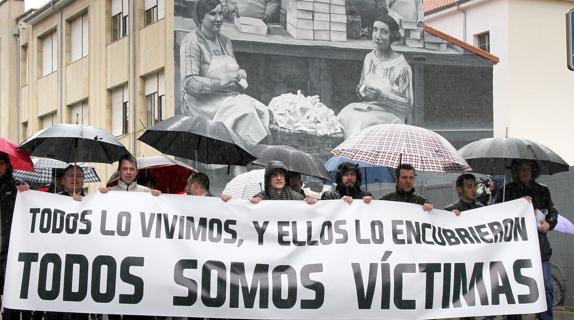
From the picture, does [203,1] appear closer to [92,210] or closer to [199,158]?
[199,158]

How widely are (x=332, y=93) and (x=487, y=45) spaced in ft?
37.2

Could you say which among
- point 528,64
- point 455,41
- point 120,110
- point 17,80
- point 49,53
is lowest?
point 120,110

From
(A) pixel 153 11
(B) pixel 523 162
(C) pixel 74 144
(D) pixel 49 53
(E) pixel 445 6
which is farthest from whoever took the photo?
(E) pixel 445 6

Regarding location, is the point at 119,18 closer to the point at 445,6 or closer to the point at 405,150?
the point at 445,6

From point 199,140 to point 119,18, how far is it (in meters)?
22.8

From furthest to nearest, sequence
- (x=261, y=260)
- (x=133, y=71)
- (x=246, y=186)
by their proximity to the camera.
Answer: (x=133, y=71) < (x=246, y=186) < (x=261, y=260)

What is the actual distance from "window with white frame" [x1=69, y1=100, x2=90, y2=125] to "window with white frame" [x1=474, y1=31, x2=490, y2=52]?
49.3 ft

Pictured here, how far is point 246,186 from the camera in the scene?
50.2ft

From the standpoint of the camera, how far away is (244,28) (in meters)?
30.2

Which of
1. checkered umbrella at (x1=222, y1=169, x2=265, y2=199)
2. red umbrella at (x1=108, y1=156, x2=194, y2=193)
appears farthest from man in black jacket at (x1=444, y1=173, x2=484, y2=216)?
checkered umbrella at (x1=222, y1=169, x2=265, y2=199)

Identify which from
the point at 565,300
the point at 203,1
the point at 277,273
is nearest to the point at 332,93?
the point at 203,1

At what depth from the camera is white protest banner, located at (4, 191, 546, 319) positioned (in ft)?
29.0

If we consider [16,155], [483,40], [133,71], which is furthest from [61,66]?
[16,155]

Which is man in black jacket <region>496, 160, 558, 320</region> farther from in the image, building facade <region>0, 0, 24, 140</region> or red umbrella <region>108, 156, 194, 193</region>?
building facade <region>0, 0, 24, 140</region>
